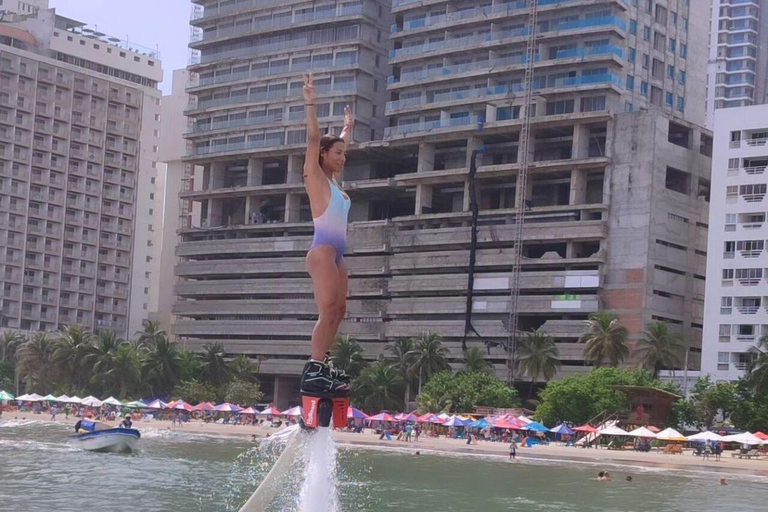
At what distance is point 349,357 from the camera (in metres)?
156

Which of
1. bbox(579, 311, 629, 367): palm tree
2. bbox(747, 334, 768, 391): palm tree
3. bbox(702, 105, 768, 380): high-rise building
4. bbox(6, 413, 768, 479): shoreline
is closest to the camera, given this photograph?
bbox(6, 413, 768, 479): shoreline

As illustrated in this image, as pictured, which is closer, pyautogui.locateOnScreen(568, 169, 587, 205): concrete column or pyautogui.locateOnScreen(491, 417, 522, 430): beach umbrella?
pyautogui.locateOnScreen(491, 417, 522, 430): beach umbrella

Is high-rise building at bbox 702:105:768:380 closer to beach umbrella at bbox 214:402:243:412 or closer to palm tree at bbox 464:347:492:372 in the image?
palm tree at bbox 464:347:492:372

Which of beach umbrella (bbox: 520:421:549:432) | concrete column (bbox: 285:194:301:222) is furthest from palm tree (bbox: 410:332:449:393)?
concrete column (bbox: 285:194:301:222)

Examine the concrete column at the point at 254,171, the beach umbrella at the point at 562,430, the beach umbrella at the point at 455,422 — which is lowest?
the beach umbrella at the point at 455,422

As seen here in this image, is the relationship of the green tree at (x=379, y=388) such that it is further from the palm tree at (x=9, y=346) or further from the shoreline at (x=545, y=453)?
the palm tree at (x=9, y=346)

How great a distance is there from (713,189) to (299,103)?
65051 millimetres

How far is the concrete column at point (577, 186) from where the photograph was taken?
15575 cm

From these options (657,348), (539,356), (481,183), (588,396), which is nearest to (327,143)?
(588,396)

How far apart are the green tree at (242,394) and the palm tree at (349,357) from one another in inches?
432

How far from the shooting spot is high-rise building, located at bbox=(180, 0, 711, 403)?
498 ft

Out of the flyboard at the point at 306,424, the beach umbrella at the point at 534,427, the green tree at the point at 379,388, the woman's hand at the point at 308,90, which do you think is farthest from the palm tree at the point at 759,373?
the woman's hand at the point at 308,90

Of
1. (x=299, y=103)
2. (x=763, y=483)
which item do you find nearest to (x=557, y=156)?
(x=299, y=103)

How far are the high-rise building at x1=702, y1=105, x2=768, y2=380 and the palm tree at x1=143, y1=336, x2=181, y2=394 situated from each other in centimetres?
6392
